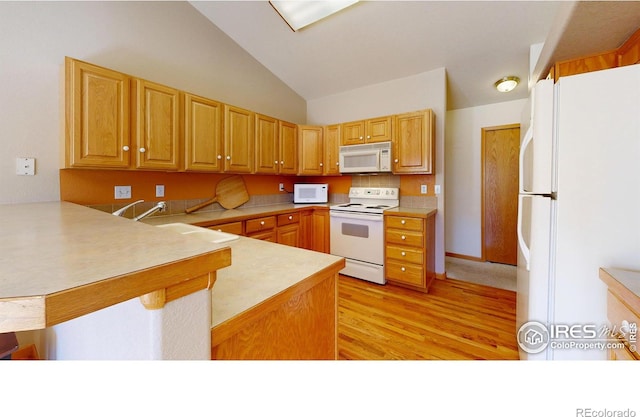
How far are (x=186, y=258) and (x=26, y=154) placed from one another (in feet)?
7.44

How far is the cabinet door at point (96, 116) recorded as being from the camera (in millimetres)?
1644

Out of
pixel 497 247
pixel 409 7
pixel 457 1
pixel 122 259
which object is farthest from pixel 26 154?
A: pixel 497 247

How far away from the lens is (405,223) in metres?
2.63

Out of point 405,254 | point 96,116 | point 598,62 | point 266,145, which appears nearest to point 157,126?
point 96,116

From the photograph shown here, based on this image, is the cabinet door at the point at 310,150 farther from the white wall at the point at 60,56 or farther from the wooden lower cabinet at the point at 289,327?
the wooden lower cabinet at the point at 289,327

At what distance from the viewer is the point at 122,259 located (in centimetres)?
41

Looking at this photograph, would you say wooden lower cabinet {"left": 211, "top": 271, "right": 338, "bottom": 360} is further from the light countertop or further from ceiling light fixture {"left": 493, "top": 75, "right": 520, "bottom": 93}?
ceiling light fixture {"left": 493, "top": 75, "right": 520, "bottom": 93}

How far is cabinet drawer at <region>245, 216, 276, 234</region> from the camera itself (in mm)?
2488

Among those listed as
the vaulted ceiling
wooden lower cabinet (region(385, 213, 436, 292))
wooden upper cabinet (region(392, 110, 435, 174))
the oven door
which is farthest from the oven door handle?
the vaulted ceiling

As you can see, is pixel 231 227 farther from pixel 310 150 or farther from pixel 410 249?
pixel 410 249

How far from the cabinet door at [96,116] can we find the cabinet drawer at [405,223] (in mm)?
2470

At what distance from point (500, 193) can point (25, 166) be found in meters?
4.88

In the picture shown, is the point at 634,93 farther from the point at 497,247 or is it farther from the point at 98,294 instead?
the point at 497,247
